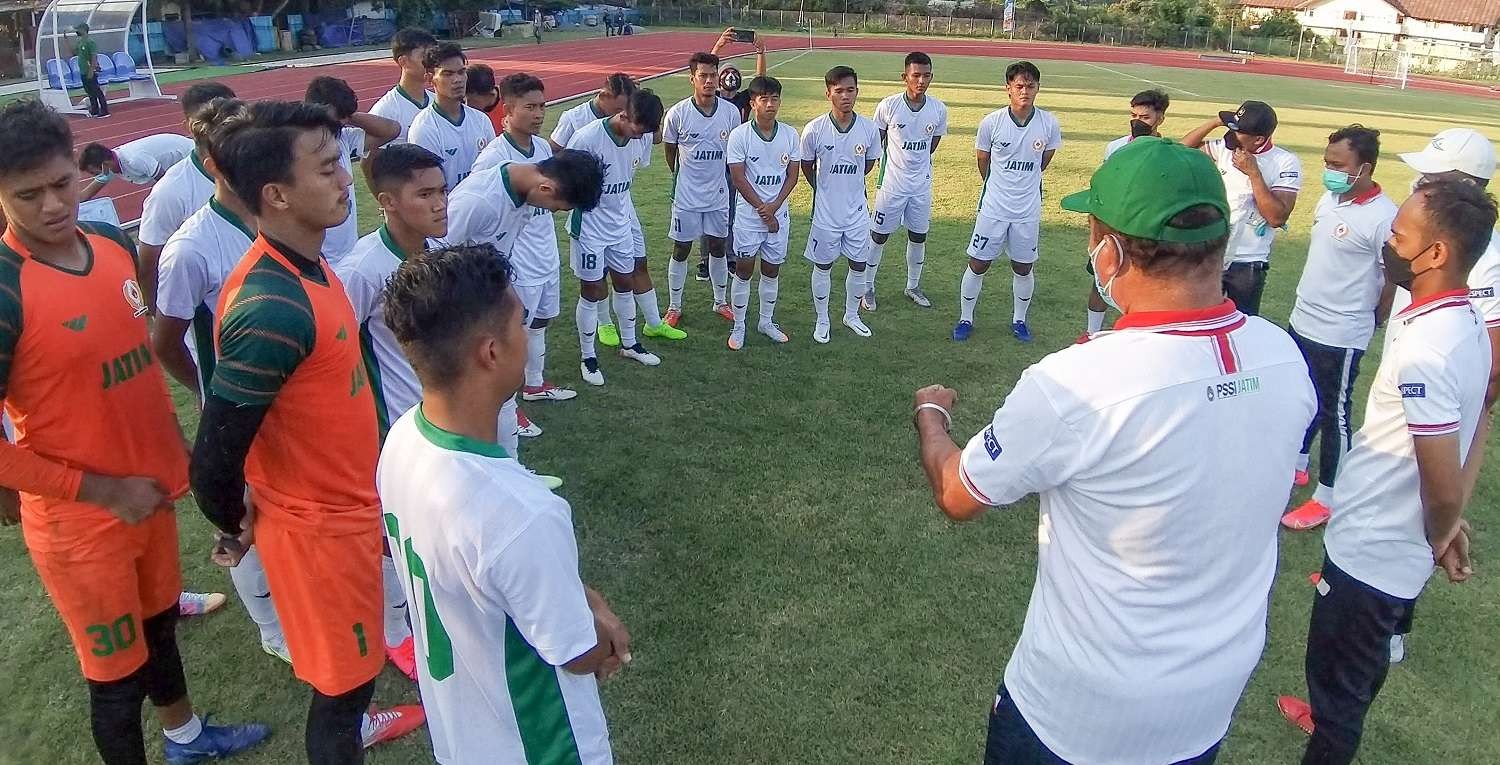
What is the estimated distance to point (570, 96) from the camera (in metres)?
21.9

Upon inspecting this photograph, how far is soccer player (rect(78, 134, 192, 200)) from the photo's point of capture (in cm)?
470

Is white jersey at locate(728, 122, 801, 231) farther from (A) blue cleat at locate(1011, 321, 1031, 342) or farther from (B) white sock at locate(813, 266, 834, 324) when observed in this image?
(A) blue cleat at locate(1011, 321, 1031, 342)

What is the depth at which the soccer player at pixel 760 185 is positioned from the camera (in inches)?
291

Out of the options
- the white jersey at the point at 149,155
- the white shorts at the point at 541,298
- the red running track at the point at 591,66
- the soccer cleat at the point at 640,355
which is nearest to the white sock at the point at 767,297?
the soccer cleat at the point at 640,355

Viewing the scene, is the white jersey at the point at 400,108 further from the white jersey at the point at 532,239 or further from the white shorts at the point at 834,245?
the white shorts at the point at 834,245

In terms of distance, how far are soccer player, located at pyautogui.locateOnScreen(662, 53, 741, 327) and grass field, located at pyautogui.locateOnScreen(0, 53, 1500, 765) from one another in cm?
88

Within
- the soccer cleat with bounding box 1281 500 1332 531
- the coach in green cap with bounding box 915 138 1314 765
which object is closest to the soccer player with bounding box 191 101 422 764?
the coach in green cap with bounding box 915 138 1314 765

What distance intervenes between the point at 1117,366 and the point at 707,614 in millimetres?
2860

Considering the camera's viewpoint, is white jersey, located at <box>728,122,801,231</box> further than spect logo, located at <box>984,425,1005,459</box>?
Yes

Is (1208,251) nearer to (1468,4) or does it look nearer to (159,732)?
(159,732)

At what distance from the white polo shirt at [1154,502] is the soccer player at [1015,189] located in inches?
236

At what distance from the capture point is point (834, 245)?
7.78 m

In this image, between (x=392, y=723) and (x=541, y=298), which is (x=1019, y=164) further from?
(x=392, y=723)

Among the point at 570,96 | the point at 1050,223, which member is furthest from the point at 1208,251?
the point at 570,96
